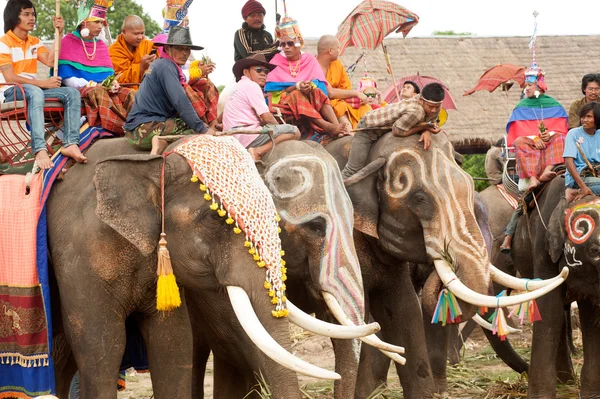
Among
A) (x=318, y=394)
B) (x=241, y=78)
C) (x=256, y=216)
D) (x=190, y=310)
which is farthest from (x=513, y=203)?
(x=256, y=216)

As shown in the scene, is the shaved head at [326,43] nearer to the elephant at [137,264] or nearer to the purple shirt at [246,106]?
the purple shirt at [246,106]

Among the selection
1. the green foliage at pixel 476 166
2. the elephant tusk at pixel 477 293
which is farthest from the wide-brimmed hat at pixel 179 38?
the green foliage at pixel 476 166

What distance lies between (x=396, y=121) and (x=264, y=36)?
5.80 feet

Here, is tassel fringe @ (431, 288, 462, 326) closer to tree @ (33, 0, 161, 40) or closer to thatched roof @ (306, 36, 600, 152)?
thatched roof @ (306, 36, 600, 152)

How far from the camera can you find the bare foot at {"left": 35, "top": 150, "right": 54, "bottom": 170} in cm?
718

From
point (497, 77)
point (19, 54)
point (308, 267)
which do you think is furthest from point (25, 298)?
point (497, 77)

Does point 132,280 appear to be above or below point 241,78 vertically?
below

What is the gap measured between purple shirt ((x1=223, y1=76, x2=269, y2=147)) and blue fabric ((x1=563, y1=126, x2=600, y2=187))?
9.14 ft

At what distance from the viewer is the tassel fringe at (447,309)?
8.25 m

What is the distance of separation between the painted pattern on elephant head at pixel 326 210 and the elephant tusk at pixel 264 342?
1183mm

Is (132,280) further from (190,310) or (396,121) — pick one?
(396,121)

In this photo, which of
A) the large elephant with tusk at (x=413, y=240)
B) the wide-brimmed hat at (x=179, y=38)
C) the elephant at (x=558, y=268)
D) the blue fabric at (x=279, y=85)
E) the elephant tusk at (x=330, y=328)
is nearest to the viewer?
the elephant tusk at (x=330, y=328)

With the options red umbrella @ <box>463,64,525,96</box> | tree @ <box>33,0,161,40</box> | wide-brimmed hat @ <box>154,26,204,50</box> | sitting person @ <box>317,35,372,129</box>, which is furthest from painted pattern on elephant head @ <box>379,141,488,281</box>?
tree @ <box>33,0,161,40</box>

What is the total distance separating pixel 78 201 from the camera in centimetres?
688
